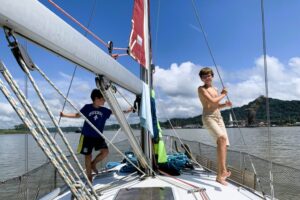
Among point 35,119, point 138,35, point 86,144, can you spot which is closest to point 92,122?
point 86,144

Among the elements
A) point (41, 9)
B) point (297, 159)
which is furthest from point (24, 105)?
point (297, 159)

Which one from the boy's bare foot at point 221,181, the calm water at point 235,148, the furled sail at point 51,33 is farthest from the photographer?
the calm water at point 235,148

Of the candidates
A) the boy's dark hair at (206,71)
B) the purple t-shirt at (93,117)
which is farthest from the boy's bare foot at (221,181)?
the purple t-shirt at (93,117)

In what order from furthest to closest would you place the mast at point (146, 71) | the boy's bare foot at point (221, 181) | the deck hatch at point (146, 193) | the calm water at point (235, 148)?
the calm water at point (235, 148) < the mast at point (146, 71) < the boy's bare foot at point (221, 181) < the deck hatch at point (146, 193)

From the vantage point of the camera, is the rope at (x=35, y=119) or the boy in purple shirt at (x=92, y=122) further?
the boy in purple shirt at (x=92, y=122)

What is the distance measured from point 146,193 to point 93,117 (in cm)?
161

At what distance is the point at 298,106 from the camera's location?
80438mm

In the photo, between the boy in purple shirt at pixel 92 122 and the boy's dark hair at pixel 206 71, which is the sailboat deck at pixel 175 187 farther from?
the boy's dark hair at pixel 206 71

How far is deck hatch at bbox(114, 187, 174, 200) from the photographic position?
158 inches

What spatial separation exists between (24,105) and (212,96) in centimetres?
345

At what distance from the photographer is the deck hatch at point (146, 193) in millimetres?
4021

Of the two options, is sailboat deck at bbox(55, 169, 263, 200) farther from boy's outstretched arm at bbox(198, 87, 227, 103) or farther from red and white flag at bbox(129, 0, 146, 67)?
red and white flag at bbox(129, 0, 146, 67)

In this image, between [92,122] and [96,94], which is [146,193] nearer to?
[92,122]

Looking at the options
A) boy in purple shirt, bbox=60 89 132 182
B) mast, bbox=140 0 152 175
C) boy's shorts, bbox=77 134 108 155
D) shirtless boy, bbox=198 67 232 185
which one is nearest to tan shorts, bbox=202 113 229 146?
shirtless boy, bbox=198 67 232 185
